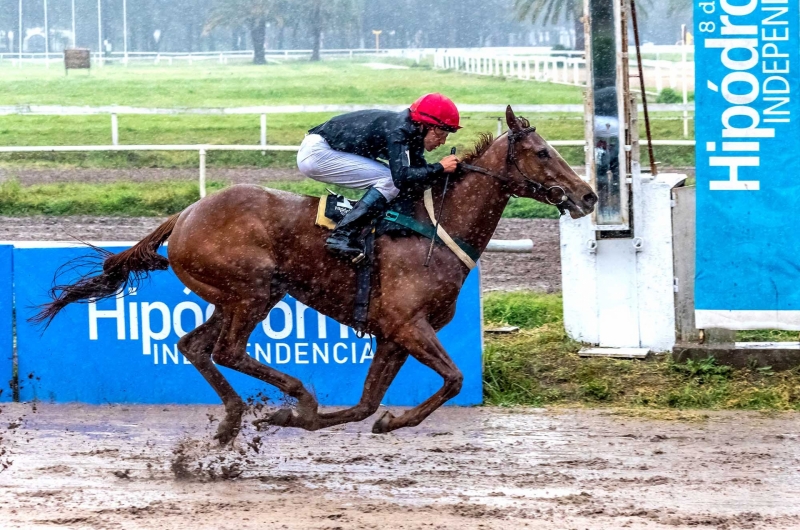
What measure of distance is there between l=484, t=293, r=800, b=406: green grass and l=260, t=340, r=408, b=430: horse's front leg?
168 centimetres

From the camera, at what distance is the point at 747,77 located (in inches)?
289

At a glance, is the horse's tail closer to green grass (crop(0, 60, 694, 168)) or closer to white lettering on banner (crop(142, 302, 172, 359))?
white lettering on banner (crop(142, 302, 172, 359))

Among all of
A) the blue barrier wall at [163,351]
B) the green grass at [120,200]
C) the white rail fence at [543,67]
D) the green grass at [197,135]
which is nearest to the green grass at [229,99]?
the green grass at [197,135]

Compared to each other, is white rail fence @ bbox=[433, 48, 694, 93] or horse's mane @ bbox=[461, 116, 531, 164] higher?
white rail fence @ bbox=[433, 48, 694, 93]

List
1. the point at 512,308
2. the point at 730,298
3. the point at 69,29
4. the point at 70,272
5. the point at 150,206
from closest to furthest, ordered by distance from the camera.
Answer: the point at 70,272, the point at 730,298, the point at 512,308, the point at 150,206, the point at 69,29

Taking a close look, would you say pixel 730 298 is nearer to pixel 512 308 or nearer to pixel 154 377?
pixel 512 308

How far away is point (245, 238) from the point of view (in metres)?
5.73

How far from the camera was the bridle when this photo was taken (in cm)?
559

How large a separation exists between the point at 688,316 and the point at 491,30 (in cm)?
3841

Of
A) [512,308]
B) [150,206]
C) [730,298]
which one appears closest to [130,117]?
[150,206]

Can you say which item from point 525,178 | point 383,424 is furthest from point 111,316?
point 525,178

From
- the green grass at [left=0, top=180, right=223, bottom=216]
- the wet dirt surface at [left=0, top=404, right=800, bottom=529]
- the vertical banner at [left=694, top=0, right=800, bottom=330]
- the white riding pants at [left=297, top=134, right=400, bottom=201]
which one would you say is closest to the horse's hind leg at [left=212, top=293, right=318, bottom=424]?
the wet dirt surface at [left=0, top=404, right=800, bottom=529]

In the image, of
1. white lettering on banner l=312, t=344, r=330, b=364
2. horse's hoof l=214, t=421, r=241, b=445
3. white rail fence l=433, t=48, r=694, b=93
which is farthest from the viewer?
white rail fence l=433, t=48, r=694, b=93

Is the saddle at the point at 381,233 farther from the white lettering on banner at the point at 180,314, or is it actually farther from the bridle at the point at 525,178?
the white lettering on banner at the point at 180,314
